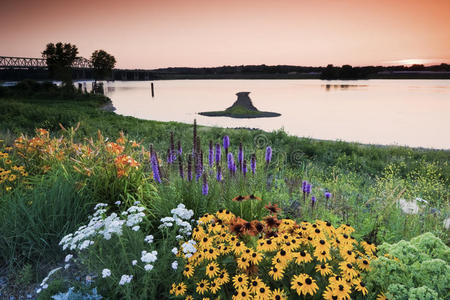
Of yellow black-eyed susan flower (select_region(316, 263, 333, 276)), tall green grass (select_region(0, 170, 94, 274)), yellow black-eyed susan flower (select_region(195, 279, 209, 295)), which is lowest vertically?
tall green grass (select_region(0, 170, 94, 274))

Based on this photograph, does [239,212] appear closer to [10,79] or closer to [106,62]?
[106,62]

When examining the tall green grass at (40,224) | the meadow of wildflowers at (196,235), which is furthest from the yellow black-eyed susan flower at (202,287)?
the tall green grass at (40,224)

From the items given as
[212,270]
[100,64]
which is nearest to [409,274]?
[212,270]

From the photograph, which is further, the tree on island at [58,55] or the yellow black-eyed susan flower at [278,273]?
the tree on island at [58,55]

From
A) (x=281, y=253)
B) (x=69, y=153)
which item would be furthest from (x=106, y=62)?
(x=281, y=253)

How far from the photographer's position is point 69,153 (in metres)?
6.48

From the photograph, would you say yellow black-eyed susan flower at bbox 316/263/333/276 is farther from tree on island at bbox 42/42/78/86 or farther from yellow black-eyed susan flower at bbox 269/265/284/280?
tree on island at bbox 42/42/78/86

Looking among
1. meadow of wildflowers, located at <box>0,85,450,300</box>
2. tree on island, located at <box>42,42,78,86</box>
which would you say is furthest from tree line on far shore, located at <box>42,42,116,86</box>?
meadow of wildflowers, located at <box>0,85,450,300</box>

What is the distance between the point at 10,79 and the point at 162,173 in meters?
118

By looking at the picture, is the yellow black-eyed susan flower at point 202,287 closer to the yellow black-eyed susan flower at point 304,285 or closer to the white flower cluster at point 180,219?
the white flower cluster at point 180,219

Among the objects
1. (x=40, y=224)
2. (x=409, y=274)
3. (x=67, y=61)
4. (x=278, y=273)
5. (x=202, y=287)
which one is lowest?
(x=40, y=224)

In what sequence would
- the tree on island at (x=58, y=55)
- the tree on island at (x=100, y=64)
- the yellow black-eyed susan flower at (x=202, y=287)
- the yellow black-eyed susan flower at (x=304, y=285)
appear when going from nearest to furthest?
the yellow black-eyed susan flower at (x=304, y=285), the yellow black-eyed susan flower at (x=202, y=287), the tree on island at (x=58, y=55), the tree on island at (x=100, y=64)

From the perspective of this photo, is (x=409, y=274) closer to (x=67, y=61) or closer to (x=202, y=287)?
(x=202, y=287)

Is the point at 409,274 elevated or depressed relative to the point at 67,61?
depressed
